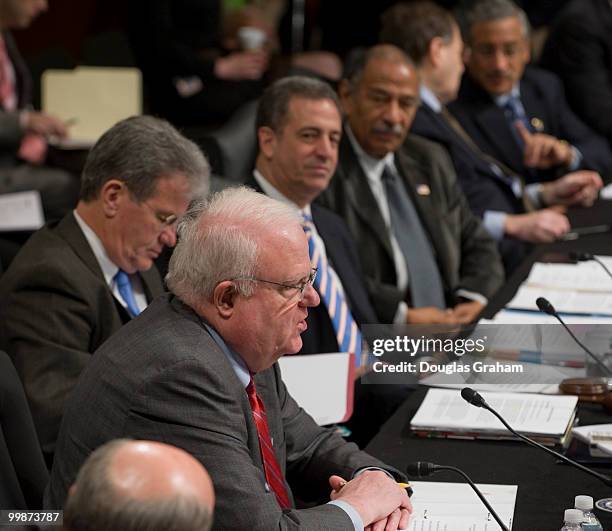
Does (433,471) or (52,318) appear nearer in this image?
(433,471)

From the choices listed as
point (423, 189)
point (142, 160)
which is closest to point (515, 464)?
Result: point (142, 160)

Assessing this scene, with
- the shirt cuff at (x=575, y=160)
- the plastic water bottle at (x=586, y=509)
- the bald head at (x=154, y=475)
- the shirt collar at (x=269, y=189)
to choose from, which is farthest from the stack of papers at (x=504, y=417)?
the shirt cuff at (x=575, y=160)

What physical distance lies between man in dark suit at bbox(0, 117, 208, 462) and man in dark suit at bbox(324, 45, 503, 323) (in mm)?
1139

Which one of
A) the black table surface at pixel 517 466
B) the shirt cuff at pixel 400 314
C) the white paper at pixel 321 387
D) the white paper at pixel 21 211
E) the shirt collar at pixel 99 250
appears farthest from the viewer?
the white paper at pixel 21 211

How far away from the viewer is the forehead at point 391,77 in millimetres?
4020

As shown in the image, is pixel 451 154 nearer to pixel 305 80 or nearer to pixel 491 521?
pixel 305 80

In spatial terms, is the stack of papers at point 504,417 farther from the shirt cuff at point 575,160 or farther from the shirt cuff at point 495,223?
the shirt cuff at point 575,160

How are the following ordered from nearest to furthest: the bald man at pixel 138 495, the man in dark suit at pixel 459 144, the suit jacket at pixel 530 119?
the bald man at pixel 138 495
the man in dark suit at pixel 459 144
the suit jacket at pixel 530 119

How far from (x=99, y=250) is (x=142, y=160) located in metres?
0.24

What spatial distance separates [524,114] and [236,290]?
12.9 ft

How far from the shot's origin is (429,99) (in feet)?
15.6

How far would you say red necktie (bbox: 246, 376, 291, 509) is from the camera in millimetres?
2021

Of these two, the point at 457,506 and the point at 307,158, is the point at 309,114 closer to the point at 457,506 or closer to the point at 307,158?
the point at 307,158

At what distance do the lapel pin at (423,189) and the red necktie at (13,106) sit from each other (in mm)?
1786
